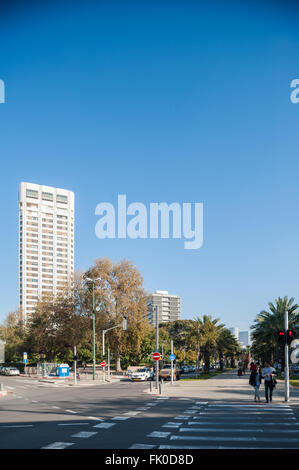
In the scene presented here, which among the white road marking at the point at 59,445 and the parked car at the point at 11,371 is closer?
the white road marking at the point at 59,445

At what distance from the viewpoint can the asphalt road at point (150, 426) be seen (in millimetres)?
11891

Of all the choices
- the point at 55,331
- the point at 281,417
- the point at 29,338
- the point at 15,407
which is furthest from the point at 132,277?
the point at 281,417

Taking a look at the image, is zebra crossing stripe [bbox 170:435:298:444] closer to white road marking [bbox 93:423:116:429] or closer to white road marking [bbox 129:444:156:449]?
white road marking [bbox 129:444:156:449]

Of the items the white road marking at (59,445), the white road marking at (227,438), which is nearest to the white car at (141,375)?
the white road marking at (227,438)

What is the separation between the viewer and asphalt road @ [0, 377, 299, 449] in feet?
39.0

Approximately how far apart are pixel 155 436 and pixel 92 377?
43.9m

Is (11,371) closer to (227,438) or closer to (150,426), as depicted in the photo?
(150,426)

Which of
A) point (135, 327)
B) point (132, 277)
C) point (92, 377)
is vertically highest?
point (132, 277)

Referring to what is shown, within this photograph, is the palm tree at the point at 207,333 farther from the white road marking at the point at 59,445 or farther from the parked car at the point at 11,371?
the white road marking at the point at 59,445

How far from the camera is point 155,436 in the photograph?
12945 mm

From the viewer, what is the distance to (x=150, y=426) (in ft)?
49.3

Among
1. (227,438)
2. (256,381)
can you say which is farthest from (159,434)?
(256,381)
